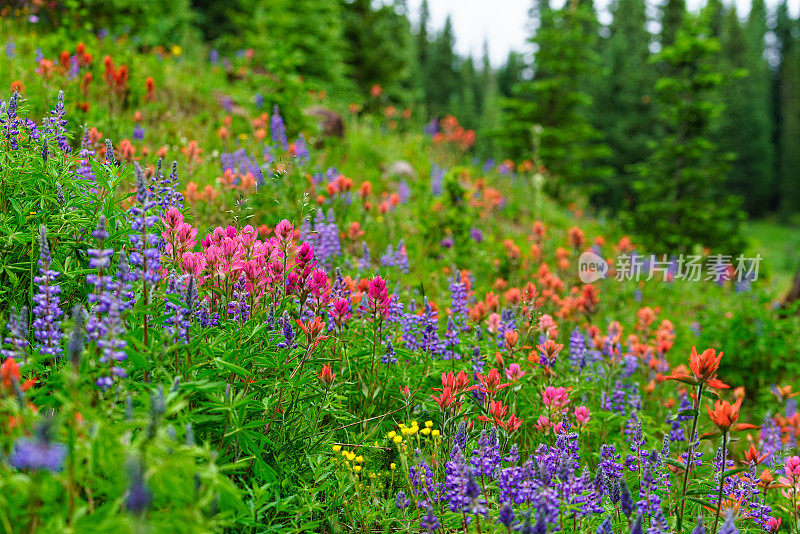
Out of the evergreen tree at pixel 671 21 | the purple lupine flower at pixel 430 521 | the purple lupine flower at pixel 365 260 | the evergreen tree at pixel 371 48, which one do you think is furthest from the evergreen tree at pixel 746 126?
the purple lupine flower at pixel 430 521

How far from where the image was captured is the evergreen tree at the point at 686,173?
459 inches

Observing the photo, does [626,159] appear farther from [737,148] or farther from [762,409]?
[762,409]

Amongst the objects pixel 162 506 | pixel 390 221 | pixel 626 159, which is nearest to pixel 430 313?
pixel 162 506

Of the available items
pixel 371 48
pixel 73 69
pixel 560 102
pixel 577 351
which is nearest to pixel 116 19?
pixel 73 69

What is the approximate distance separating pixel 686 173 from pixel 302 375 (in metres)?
12.2

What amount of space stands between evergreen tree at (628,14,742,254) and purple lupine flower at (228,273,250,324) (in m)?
10.3

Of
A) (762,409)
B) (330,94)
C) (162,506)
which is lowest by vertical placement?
(762,409)

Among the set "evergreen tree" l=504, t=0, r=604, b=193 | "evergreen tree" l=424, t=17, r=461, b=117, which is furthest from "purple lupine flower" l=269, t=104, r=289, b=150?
"evergreen tree" l=424, t=17, r=461, b=117

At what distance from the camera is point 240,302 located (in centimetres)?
251

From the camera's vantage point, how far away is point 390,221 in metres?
6.61

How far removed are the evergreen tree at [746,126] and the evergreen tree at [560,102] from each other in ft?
101

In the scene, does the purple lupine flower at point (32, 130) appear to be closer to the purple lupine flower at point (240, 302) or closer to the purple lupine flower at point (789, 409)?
the purple lupine flower at point (240, 302)

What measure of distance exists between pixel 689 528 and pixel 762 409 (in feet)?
10.7

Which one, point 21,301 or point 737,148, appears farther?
point 737,148
